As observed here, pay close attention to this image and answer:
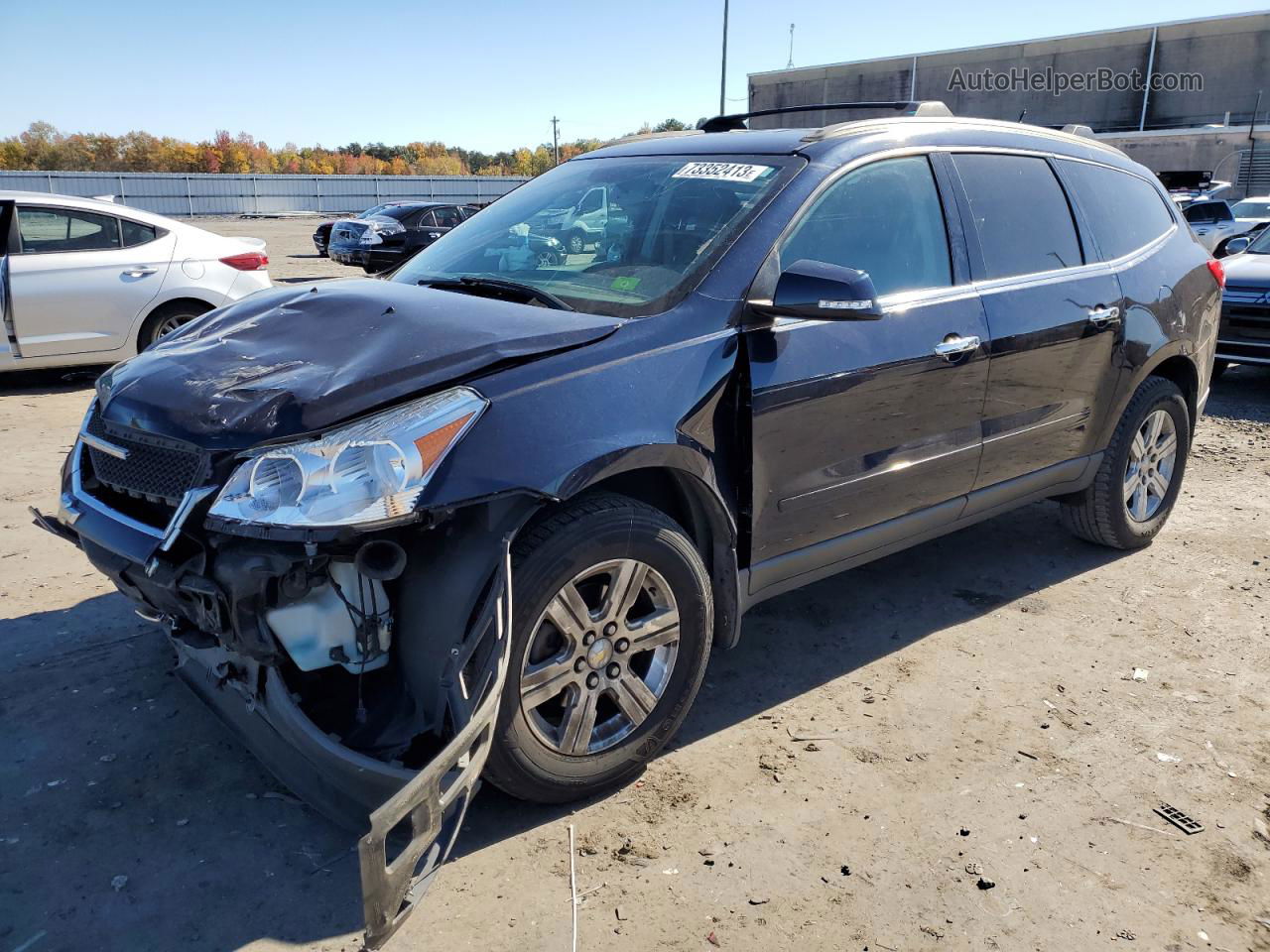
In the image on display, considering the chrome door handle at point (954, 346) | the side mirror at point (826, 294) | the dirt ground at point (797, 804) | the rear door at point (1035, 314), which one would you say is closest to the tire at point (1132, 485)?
the rear door at point (1035, 314)

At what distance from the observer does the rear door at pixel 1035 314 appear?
13.1 feet

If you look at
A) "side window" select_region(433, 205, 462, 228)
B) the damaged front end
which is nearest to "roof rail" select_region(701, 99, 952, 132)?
the damaged front end

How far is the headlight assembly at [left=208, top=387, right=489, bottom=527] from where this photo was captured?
239cm

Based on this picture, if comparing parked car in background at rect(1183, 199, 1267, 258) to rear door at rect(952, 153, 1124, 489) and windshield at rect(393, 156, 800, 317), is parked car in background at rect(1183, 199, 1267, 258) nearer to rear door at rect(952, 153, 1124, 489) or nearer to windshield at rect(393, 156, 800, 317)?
rear door at rect(952, 153, 1124, 489)

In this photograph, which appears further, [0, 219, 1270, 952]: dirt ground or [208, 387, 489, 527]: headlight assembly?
[0, 219, 1270, 952]: dirt ground

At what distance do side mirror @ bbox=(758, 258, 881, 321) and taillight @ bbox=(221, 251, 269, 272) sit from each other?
690cm

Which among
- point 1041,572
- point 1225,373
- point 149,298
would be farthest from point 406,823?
point 1225,373

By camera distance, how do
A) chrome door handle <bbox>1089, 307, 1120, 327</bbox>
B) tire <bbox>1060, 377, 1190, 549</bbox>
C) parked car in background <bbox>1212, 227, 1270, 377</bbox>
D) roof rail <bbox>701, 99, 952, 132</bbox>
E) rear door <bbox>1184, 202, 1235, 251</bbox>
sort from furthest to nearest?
rear door <bbox>1184, 202, 1235, 251</bbox>
parked car in background <bbox>1212, 227, 1270, 377</bbox>
tire <bbox>1060, 377, 1190, 549</bbox>
chrome door handle <bbox>1089, 307, 1120, 327</bbox>
roof rail <bbox>701, 99, 952, 132</bbox>

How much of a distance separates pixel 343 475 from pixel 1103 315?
3.52 m

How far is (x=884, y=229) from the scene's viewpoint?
3.66 meters

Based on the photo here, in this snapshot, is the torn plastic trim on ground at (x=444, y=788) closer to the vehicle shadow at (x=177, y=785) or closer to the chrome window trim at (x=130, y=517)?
the vehicle shadow at (x=177, y=785)

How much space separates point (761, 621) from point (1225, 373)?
27.8 ft

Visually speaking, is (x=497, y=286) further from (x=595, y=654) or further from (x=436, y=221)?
(x=436, y=221)

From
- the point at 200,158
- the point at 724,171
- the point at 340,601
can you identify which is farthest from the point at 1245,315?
the point at 200,158
